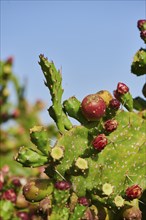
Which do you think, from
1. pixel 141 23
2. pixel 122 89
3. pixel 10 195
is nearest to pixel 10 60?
pixel 10 195

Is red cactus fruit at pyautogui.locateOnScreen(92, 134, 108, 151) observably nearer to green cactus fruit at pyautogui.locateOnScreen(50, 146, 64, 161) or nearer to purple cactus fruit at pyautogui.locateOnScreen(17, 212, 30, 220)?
green cactus fruit at pyautogui.locateOnScreen(50, 146, 64, 161)

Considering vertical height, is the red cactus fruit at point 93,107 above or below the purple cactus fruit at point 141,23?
below

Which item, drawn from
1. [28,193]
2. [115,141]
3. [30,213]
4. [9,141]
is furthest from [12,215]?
[9,141]

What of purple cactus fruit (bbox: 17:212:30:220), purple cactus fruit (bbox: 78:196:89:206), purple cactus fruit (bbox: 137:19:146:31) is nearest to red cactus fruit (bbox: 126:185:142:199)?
purple cactus fruit (bbox: 78:196:89:206)

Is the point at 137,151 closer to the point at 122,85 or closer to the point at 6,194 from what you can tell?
the point at 122,85

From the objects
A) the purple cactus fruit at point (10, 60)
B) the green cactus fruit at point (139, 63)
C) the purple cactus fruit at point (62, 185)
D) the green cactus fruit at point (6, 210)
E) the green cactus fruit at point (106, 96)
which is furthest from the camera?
the purple cactus fruit at point (10, 60)

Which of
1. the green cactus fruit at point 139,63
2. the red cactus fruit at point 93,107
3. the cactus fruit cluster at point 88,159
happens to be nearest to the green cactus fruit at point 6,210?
the cactus fruit cluster at point 88,159

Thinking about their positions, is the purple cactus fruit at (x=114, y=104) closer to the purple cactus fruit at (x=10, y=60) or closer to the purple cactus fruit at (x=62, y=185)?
the purple cactus fruit at (x=62, y=185)
